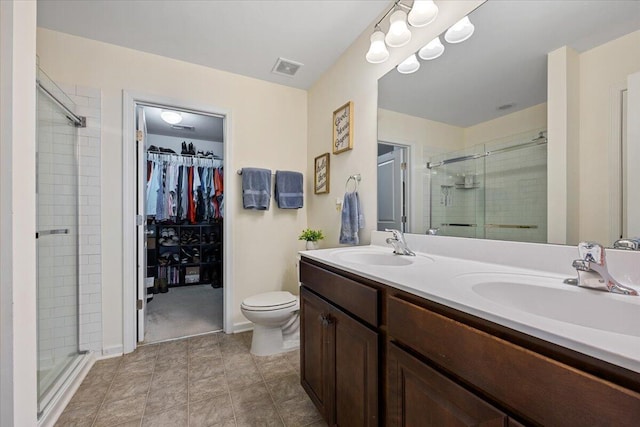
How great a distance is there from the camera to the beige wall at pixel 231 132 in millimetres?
1947

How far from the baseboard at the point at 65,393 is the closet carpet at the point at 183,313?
0.40 metres

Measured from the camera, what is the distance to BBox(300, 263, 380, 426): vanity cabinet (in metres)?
0.88

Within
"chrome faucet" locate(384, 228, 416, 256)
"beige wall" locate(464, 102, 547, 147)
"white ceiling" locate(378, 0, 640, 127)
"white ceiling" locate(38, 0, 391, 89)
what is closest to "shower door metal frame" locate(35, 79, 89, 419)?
"white ceiling" locate(38, 0, 391, 89)

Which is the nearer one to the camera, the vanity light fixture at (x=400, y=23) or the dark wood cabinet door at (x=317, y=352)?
the dark wood cabinet door at (x=317, y=352)

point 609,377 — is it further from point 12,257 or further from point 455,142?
point 12,257

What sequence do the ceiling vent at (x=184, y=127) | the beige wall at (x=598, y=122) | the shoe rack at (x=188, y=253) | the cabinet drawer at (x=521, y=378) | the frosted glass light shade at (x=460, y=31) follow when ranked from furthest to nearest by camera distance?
the shoe rack at (x=188, y=253)
the ceiling vent at (x=184, y=127)
the frosted glass light shade at (x=460, y=31)
the beige wall at (x=598, y=122)
the cabinet drawer at (x=521, y=378)

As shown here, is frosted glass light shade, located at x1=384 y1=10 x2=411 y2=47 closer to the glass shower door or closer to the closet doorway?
the glass shower door

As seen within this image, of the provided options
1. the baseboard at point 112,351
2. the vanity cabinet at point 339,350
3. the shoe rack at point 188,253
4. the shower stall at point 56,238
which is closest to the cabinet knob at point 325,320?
the vanity cabinet at point 339,350

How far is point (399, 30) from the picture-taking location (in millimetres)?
1403

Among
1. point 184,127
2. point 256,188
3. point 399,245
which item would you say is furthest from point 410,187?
point 184,127

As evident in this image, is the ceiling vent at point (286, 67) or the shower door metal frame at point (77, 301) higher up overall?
the ceiling vent at point (286, 67)

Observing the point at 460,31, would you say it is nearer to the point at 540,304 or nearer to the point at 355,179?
the point at 355,179

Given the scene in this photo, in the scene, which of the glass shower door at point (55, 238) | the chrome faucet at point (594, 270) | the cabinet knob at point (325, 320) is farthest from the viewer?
the glass shower door at point (55, 238)

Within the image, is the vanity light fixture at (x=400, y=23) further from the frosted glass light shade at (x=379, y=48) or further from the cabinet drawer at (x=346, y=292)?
the cabinet drawer at (x=346, y=292)
